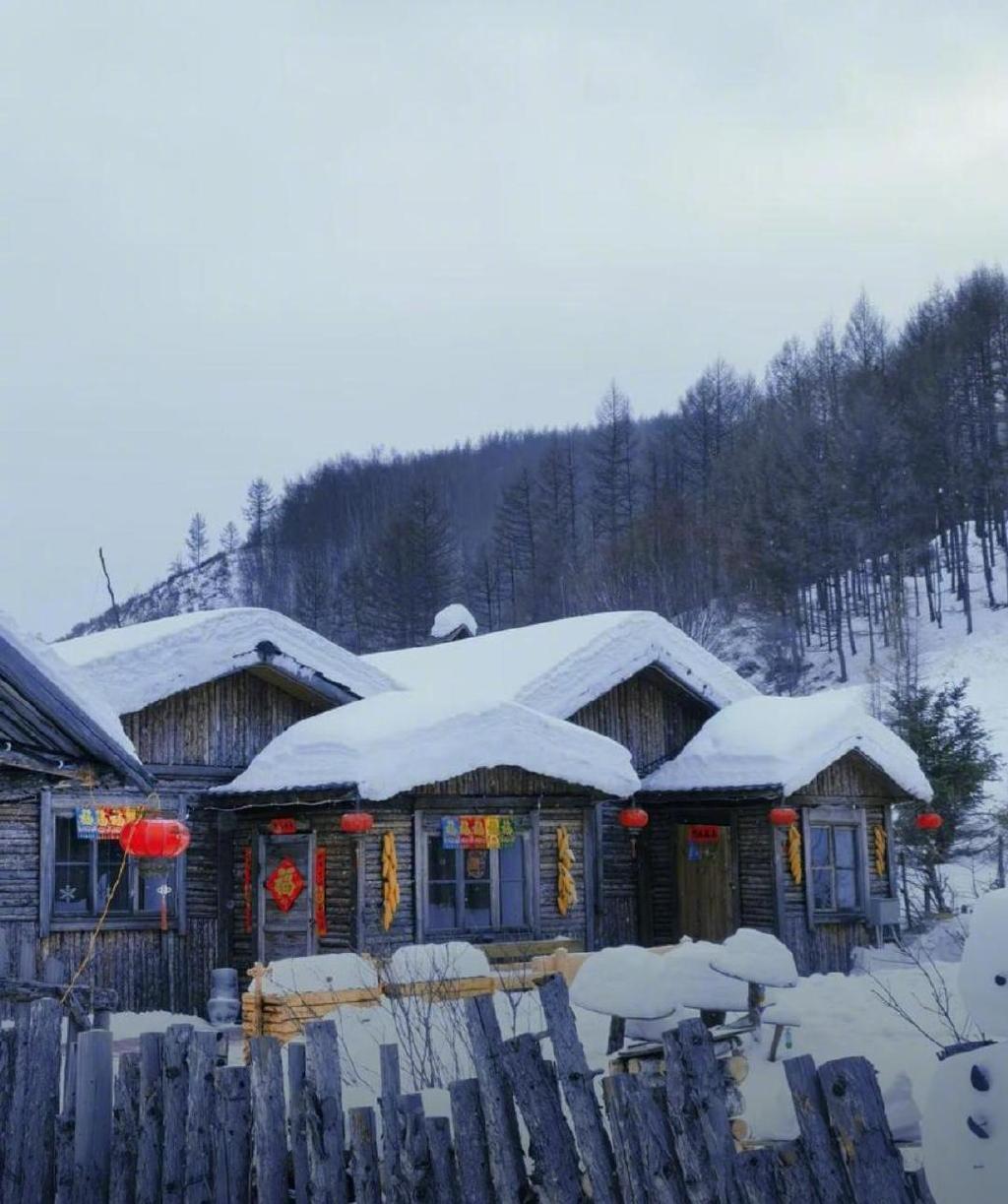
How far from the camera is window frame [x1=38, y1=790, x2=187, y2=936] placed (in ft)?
53.9

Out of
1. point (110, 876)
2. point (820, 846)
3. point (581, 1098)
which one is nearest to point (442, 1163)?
point (581, 1098)

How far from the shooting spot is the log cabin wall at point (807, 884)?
20344mm

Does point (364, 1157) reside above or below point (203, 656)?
below

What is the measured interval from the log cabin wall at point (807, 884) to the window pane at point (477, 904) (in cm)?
444

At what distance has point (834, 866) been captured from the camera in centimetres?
2120

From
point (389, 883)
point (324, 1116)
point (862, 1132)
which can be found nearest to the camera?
point (862, 1132)

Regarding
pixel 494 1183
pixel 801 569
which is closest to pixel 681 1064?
pixel 494 1183

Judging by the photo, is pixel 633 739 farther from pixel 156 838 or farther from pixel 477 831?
pixel 156 838

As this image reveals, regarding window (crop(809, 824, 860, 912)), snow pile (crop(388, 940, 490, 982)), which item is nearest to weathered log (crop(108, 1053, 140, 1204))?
snow pile (crop(388, 940, 490, 982))

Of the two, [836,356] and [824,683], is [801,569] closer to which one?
[824,683]

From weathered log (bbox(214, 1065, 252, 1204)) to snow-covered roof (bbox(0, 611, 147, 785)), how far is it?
89.5 inches

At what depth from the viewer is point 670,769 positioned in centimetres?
2156

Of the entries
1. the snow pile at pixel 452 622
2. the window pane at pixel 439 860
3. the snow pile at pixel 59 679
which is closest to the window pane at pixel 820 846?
the window pane at pixel 439 860

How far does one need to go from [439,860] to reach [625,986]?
9.83 m
